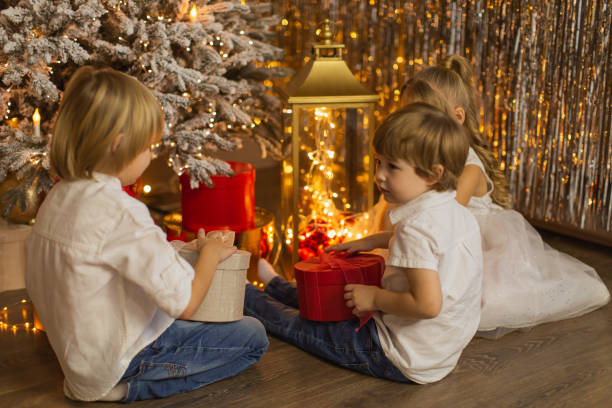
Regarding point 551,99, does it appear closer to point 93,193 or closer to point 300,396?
point 300,396

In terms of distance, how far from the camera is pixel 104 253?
138 centimetres

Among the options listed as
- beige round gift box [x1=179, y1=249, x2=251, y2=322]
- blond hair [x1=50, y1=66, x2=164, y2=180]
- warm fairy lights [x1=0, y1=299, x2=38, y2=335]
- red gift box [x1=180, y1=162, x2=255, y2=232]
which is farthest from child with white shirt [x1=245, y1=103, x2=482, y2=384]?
warm fairy lights [x1=0, y1=299, x2=38, y2=335]

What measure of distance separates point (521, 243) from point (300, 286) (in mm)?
779

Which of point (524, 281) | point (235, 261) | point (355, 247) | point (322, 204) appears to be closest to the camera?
point (235, 261)

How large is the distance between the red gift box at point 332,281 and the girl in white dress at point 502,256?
16.1 inches

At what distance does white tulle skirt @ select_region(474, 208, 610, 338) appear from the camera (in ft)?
6.40

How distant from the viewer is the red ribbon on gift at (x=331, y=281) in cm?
174

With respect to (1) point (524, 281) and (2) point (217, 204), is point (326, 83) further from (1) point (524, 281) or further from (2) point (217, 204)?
(1) point (524, 281)

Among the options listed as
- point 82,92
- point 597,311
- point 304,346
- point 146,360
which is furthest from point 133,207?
point 597,311

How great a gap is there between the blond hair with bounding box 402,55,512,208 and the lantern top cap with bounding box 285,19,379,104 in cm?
20

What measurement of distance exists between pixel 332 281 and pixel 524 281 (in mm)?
657

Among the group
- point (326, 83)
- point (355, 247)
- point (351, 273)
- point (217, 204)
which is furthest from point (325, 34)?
point (351, 273)

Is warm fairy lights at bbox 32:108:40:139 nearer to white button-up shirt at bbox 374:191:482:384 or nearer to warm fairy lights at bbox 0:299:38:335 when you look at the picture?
warm fairy lights at bbox 0:299:38:335

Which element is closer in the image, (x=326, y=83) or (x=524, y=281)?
(x=524, y=281)
